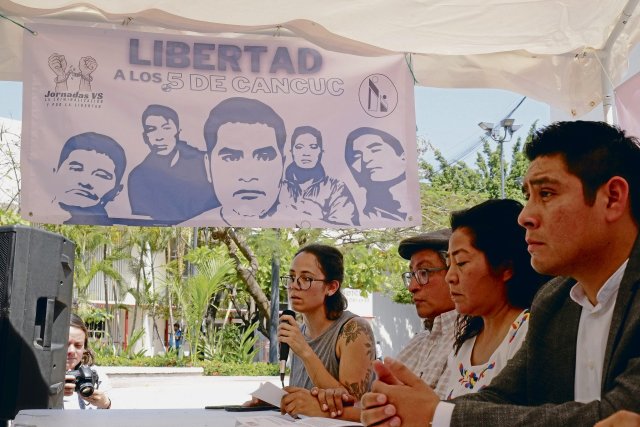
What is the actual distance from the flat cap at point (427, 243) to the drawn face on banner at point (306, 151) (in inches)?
28.8

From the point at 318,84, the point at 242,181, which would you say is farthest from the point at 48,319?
the point at 318,84

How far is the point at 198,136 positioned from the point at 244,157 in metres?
0.23

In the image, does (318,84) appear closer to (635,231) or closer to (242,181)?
(242,181)

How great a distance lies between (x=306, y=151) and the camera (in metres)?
3.69

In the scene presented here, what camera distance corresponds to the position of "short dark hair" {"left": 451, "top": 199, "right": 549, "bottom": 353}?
241 cm

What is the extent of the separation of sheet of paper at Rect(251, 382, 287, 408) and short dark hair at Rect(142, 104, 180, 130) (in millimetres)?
1371

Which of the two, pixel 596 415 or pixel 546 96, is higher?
pixel 546 96

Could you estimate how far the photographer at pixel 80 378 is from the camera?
157 inches

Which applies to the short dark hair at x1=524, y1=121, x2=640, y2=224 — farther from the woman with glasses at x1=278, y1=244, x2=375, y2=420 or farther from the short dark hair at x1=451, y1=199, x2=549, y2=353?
the woman with glasses at x1=278, y1=244, x2=375, y2=420

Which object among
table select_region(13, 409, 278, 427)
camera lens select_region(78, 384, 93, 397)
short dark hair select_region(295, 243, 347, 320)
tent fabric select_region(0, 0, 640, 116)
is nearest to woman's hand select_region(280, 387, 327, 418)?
table select_region(13, 409, 278, 427)

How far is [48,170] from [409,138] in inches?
65.1

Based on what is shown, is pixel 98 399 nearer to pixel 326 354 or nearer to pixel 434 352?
pixel 326 354

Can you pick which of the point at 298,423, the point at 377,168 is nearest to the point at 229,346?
the point at 377,168

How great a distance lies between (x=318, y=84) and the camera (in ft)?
12.4
